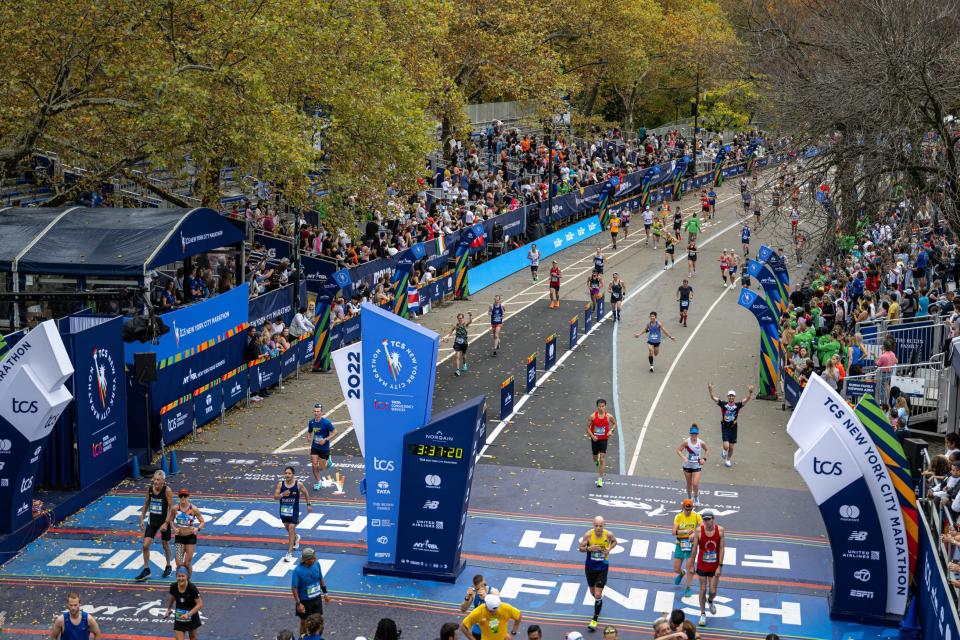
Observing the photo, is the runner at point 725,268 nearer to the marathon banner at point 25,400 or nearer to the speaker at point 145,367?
the speaker at point 145,367

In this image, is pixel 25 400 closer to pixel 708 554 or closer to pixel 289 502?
pixel 289 502

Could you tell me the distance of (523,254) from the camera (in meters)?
46.2

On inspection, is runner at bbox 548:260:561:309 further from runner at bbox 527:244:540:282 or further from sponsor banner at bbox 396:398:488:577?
sponsor banner at bbox 396:398:488:577

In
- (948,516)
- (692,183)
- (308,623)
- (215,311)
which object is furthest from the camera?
(692,183)

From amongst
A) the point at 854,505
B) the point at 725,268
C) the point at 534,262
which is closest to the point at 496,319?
the point at 534,262

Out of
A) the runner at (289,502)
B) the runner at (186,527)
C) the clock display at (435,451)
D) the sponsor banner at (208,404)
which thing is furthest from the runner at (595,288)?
the runner at (186,527)

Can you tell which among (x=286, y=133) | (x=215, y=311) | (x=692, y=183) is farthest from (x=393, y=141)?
(x=692, y=183)

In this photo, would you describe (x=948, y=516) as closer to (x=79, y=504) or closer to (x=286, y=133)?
(x=79, y=504)

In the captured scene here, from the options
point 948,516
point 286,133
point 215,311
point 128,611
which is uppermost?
point 286,133

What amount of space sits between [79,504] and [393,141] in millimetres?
17174

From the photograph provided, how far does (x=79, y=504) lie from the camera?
21.5 metres

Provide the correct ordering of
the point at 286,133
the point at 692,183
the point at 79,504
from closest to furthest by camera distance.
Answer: the point at 79,504 < the point at 286,133 < the point at 692,183

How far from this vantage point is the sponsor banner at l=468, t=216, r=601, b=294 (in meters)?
42.5

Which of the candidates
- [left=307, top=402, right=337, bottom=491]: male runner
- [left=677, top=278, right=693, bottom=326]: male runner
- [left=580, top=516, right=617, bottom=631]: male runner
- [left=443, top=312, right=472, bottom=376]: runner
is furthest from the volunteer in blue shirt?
[left=677, top=278, right=693, bottom=326]: male runner
